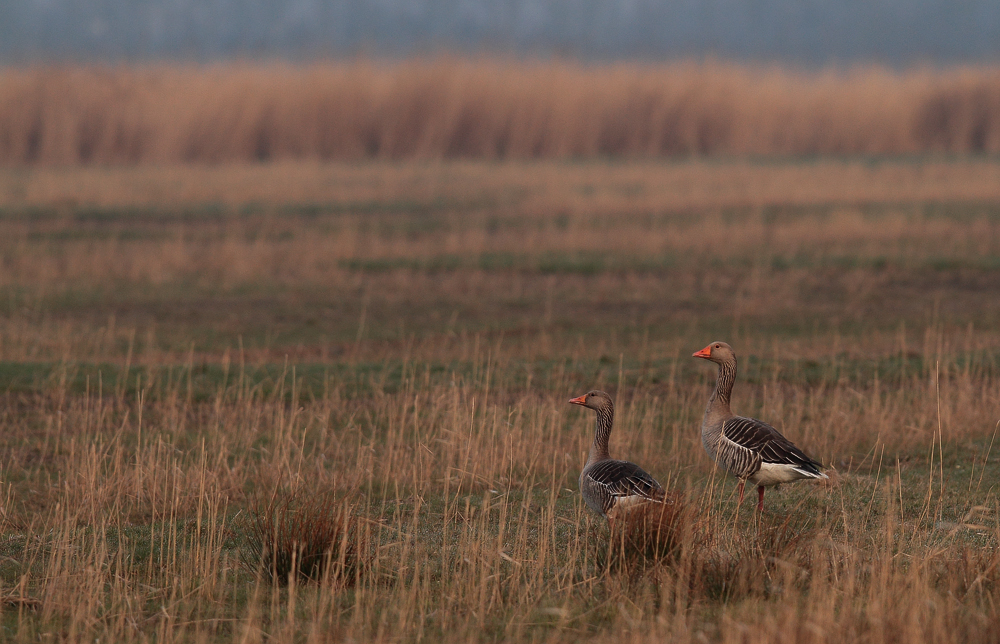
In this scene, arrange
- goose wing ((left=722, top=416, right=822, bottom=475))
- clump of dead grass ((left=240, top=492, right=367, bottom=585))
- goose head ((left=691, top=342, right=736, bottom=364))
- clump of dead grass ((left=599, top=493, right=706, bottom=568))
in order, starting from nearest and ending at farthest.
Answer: clump of dead grass ((left=599, top=493, right=706, bottom=568)) < clump of dead grass ((left=240, top=492, right=367, bottom=585)) < goose wing ((left=722, top=416, right=822, bottom=475)) < goose head ((left=691, top=342, right=736, bottom=364))

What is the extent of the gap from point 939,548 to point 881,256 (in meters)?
14.3

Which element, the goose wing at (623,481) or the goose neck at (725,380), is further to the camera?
the goose neck at (725,380)

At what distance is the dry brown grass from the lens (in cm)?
3453

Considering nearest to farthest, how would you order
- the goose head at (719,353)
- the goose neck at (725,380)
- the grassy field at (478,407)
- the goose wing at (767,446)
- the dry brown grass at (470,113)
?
the grassy field at (478,407) → the goose wing at (767,446) → the goose neck at (725,380) → the goose head at (719,353) → the dry brown grass at (470,113)

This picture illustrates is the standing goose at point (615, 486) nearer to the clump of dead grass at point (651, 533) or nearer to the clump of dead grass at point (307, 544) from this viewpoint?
the clump of dead grass at point (651, 533)

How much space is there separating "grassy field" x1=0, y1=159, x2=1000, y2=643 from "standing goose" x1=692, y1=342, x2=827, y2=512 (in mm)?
250

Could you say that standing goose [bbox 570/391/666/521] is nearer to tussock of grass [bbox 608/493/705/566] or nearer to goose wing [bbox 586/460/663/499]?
goose wing [bbox 586/460/663/499]

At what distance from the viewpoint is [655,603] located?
21.7 feet

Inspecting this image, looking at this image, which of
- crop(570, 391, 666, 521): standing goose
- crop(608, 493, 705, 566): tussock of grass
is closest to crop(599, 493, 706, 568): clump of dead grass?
crop(608, 493, 705, 566): tussock of grass

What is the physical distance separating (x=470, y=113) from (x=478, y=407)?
2635 centimetres

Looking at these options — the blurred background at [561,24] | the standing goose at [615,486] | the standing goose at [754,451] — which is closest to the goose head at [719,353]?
the standing goose at [754,451]

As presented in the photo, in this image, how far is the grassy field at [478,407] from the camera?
6.54 meters

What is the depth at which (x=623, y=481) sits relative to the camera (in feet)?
24.0

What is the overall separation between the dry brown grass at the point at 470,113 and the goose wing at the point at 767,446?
2868 centimetres
